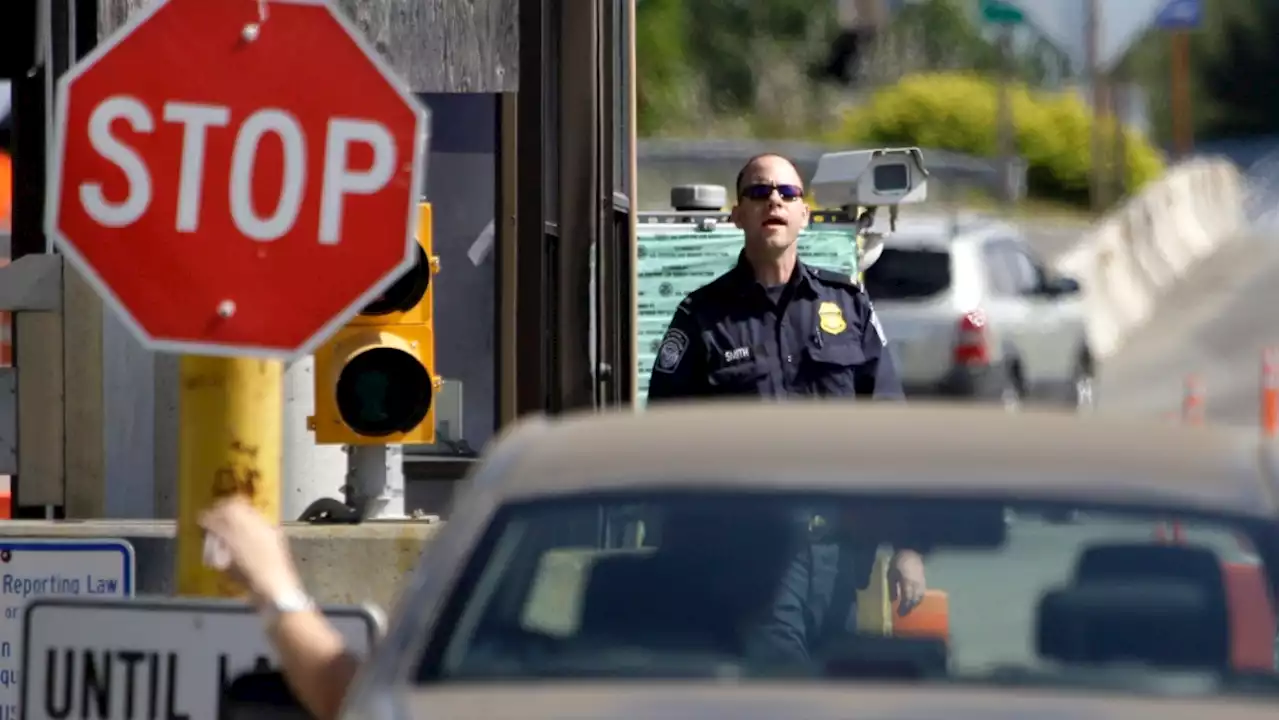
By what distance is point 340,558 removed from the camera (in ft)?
22.1

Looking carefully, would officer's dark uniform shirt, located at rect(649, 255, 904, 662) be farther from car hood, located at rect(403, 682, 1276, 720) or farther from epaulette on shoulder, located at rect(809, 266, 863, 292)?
car hood, located at rect(403, 682, 1276, 720)

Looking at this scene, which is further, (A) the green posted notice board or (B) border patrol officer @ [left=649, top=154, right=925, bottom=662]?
(A) the green posted notice board

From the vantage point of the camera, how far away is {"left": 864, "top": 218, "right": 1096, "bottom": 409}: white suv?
2084 centimetres

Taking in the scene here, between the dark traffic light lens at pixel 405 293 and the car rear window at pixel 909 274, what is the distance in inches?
552

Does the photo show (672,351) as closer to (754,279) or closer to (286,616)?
(754,279)

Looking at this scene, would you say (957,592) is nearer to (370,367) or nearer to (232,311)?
(370,367)

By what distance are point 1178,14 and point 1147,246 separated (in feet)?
45.5

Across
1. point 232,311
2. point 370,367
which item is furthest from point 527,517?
point 370,367

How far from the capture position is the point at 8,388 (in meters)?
7.04

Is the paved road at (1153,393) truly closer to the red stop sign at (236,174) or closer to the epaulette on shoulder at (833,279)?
the epaulette on shoulder at (833,279)

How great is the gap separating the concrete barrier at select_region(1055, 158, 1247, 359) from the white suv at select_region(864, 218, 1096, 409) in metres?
4.12

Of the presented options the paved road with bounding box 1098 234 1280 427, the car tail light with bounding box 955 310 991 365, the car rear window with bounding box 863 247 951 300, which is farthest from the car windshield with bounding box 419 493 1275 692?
the paved road with bounding box 1098 234 1280 427

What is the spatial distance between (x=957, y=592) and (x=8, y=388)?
3486 mm

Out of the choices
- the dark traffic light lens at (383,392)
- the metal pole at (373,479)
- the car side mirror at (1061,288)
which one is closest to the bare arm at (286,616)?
the dark traffic light lens at (383,392)
